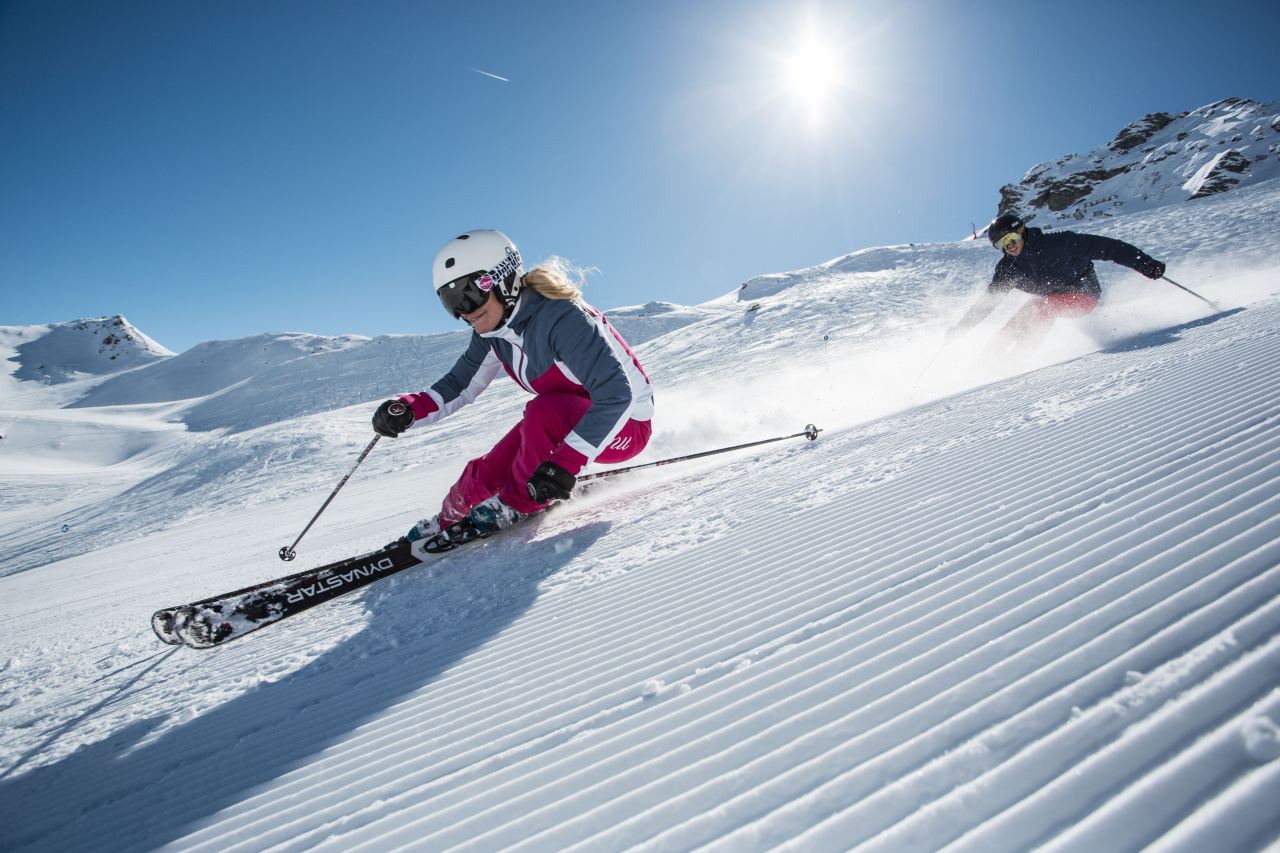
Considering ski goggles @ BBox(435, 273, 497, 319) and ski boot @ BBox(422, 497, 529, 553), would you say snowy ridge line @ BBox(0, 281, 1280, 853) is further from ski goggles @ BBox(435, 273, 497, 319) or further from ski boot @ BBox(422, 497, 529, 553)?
ski goggles @ BBox(435, 273, 497, 319)

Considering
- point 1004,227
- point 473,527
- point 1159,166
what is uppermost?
point 1159,166

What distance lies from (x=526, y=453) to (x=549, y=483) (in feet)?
1.73

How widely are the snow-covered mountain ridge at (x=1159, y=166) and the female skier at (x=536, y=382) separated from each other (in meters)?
35.7

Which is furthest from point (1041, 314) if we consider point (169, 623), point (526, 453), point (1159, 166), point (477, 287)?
point (1159, 166)

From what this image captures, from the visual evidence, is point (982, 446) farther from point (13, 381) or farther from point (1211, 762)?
point (13, 381)

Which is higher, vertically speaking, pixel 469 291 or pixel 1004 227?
pixel 1004 227

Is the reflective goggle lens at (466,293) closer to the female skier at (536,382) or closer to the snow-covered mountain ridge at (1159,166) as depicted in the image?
the female skier at (536,382)

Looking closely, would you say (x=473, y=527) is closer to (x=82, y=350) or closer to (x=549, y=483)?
(x=549, y=483)

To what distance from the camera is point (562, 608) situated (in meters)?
2.67

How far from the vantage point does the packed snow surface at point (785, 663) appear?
99cm

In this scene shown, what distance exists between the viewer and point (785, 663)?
1605 millimetres

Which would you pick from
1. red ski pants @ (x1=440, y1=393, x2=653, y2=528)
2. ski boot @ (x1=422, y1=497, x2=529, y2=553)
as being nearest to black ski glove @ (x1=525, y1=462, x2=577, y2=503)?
red ski pants @ (x1=440, y1=393, x2=653, y2=528)

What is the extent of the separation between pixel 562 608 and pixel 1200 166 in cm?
5634

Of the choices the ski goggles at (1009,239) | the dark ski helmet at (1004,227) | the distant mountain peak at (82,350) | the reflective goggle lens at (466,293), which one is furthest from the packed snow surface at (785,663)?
the distant mountain peak at (82,350)
